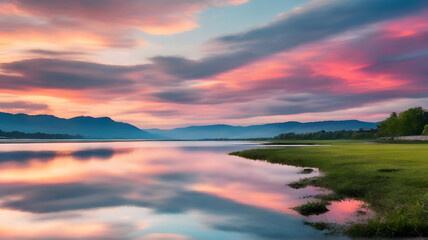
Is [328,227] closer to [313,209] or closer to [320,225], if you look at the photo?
[320,225]

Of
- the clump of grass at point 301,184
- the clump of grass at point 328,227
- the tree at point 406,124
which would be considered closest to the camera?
the clump of grass at point 328,227

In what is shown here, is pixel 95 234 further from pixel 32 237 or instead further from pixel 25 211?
pixel 25 211

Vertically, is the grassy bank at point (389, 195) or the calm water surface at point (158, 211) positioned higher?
the grassy bank at point (389, 195)

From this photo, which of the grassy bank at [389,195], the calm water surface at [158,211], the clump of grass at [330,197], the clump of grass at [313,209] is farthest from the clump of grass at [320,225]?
the clump of grass at [330,197]

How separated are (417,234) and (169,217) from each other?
1381 cm

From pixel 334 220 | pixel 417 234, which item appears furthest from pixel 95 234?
pixel 417 234

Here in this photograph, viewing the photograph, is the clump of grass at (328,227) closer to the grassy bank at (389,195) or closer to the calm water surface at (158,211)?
the calm water surface at (158,211)

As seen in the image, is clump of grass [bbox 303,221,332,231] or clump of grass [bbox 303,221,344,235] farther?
clump of grass [bbox 303,221,332,231]

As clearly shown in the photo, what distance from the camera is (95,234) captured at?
52.6 feet

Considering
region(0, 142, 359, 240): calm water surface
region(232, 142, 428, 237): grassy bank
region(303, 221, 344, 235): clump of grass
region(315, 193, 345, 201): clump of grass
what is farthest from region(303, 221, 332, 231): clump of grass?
region(315, 193, 345, 201): clump of grass

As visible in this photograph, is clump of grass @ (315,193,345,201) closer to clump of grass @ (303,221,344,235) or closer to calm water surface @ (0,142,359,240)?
calm water surface @ (0,142,359,240)

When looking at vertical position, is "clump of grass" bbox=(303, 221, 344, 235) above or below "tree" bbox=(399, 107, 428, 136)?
below

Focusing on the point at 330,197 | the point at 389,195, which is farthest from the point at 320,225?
the point at 389,195

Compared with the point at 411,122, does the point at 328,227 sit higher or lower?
lower
